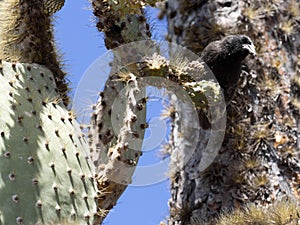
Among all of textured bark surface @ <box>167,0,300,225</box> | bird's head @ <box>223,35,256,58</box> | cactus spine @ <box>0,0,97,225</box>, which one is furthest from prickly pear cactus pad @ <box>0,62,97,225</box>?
textured bark surface @ <box>167,0,300,225</box>

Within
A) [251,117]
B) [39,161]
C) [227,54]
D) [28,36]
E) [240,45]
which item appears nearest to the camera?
[39,161]

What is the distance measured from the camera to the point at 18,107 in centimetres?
143

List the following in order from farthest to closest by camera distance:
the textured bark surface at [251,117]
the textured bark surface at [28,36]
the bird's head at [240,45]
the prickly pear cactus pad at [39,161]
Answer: the textured bark surface at [251,117] → the bird's head at [240,45] → the textured bark surface at [28,36] → the prickly pear cactus pad at [39,161]

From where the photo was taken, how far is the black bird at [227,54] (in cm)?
197

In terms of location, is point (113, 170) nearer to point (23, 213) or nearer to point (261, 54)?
point (23, 213)

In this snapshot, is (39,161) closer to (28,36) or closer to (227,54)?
(28,36)

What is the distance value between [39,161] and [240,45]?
2.76 ft

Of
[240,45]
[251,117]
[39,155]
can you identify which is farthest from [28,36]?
[251,117]

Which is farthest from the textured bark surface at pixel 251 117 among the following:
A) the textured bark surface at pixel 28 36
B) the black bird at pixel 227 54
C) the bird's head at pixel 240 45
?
the textured bark surface at pixel 28 36

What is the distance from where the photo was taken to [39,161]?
4.46 feet

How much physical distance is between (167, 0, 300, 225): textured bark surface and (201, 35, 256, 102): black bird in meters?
0.28

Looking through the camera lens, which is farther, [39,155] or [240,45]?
[240,45]

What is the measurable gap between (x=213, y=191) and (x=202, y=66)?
2.58 feet

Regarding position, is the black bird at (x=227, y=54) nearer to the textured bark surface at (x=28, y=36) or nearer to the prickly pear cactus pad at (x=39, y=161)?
the textured bark surface at (x=28, y=36)
